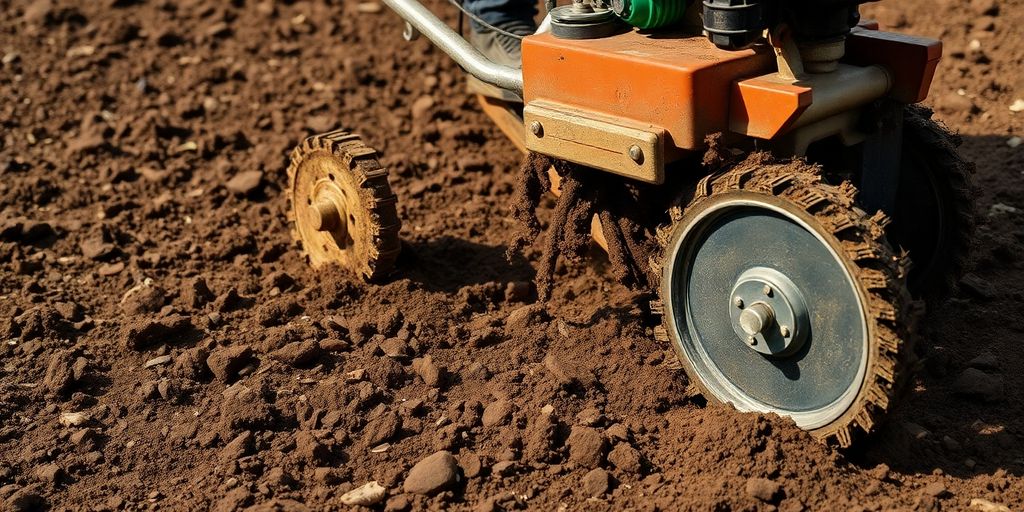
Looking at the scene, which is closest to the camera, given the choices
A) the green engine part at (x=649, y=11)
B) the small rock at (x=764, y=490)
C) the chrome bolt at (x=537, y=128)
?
the small rock at (x=764, y=490)

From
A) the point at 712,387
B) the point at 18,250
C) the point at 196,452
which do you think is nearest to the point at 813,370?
the point at 712,387

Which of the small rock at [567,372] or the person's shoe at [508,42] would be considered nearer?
the small rock at [567,372]

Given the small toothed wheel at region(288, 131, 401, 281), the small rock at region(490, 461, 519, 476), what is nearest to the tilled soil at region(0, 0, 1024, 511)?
the small rock at region(490, 461, 519, 476)

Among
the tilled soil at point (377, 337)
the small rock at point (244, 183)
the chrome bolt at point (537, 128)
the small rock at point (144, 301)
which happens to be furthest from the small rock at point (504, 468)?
the small rock at point (244, 183)

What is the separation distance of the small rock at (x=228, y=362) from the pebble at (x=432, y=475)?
84 cm

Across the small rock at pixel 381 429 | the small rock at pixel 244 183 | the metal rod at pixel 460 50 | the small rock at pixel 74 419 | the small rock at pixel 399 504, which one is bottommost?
the small rock at pixel 399 504

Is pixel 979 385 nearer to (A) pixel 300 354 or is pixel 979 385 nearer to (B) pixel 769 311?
(B) pixel 769 311

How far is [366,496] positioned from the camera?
3.36 meters

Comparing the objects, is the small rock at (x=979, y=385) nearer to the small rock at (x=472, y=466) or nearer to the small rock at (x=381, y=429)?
the small rock at (x=472, y=466)

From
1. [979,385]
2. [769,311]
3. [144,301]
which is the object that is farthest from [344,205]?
[979,385]

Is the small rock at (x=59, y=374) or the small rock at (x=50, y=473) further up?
the small rock at (x=59, y=374)

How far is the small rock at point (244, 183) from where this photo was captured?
538cm

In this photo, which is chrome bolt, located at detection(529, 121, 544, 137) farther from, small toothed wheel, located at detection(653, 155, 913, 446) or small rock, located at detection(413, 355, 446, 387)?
small rock, located at detection(413, 355, 446, 387)

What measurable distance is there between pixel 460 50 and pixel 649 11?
0.86m
